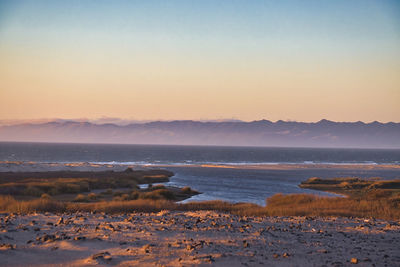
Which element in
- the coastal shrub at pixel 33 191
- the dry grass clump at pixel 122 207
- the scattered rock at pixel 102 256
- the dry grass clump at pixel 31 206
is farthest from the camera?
the coastal shrub at pixel 33 191

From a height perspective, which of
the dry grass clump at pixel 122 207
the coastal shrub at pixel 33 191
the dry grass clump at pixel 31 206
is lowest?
the coastal shrub at pixel 33 191

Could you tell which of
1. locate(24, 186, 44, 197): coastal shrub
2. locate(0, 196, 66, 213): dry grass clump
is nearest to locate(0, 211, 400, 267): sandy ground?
locate(0, 196, 66, 213): dry grass clump

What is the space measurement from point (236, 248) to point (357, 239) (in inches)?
161

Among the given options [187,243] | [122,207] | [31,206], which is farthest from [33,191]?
[187,243]

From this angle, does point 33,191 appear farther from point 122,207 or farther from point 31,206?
point 31,206

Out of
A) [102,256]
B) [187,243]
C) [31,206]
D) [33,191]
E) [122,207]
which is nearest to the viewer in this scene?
[102,256]

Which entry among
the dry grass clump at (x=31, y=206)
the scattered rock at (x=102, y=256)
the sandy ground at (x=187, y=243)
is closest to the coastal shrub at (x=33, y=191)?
the dry grass clump at (x=31, y=206)

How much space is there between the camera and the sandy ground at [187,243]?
27.9 ft

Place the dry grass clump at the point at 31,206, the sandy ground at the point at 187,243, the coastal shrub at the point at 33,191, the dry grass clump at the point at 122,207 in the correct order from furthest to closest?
1. the coastal shrub at the point at 33,191
2. the dry grass clump at the point at 122,207
3. the dry grass clump at the point at 31,206
4. the sandy ground at the point at 187,243

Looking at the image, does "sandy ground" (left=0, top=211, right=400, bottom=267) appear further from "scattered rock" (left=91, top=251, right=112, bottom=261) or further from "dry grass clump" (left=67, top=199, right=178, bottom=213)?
"dry grass clump" (left=67, top=199, right=178, bottom=213)

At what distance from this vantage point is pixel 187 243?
962 centimetres

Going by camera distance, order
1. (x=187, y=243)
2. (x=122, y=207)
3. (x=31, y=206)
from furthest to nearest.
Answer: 1. (x=122, y=207)
2. (x=31, y=206)
3. (x=187, y=243)

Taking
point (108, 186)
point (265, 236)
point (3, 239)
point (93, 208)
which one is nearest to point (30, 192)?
point (108, 186)

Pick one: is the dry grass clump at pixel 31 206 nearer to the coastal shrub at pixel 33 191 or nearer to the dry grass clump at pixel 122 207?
the dry grass clump at pixel 122 207
